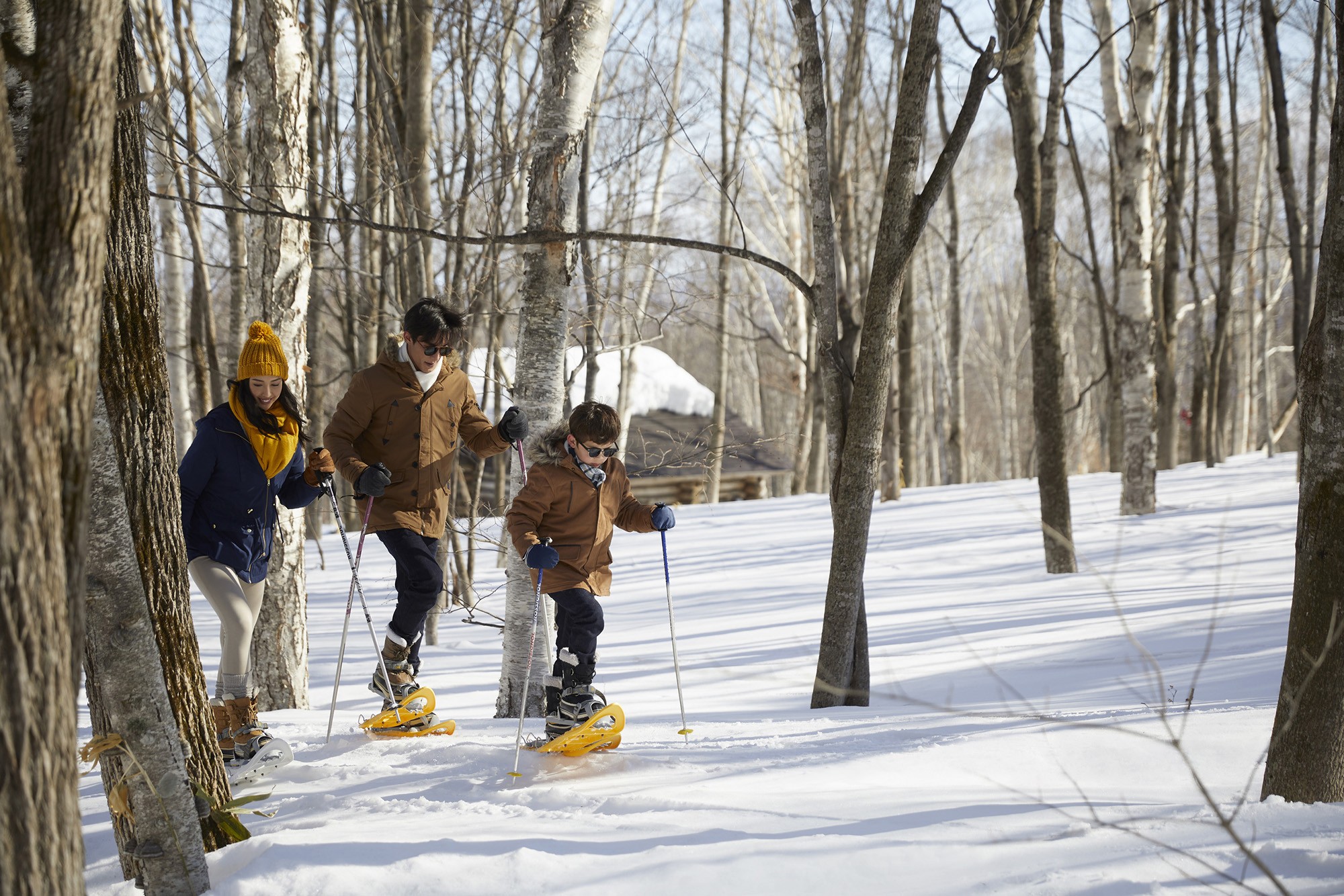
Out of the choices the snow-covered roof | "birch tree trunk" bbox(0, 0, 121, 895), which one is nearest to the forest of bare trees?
"birch tree trunk" bbox(0, 0, 121, 895)

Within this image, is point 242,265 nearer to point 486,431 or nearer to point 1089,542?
point 486,431

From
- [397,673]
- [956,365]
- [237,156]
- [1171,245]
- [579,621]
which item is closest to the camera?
[579,621]

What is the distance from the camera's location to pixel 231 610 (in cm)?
376

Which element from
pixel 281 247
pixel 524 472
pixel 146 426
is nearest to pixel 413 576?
pixel 524 472

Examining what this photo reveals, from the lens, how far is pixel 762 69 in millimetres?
18828

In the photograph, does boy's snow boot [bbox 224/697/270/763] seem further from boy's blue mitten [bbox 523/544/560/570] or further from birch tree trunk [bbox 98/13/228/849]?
boy's blue mitten [bbox 523/544/560/570]

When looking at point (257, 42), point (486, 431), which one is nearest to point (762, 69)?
point (257, 42)

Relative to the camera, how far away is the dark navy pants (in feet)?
→ 13.0

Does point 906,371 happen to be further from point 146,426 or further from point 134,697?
point 134,697

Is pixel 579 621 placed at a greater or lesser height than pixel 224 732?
greater

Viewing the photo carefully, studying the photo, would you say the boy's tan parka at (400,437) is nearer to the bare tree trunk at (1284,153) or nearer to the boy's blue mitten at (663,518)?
the boy's blue mitten at (663,518)

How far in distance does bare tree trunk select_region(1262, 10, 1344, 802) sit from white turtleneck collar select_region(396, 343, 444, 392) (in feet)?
11.0

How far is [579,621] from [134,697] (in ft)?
6.10

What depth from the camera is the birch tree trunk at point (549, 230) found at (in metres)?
4.54
